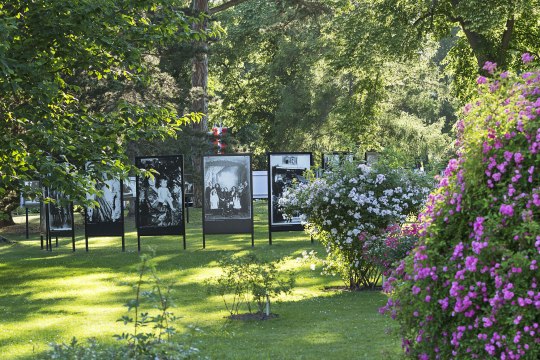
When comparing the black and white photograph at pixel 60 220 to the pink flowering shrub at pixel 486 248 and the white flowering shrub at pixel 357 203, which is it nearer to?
the white flowering shrub at pixel 357 203

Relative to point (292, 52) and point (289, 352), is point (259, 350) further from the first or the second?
point (292, 52)

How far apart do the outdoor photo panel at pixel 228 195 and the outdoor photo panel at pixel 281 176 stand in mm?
855

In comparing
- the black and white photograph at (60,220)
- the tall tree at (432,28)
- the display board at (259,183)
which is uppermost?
the tall tree at (432,28)

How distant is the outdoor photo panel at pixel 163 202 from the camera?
23266mm

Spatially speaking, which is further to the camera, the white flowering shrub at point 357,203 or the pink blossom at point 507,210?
the white flowering shrub at point 357,203

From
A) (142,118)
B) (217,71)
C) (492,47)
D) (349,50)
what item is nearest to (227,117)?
(217,71)

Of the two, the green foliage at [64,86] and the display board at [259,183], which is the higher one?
the green foliage at [64,86]

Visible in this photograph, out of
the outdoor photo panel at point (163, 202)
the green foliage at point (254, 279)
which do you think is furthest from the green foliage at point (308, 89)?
the green foliage at point (254, 279)

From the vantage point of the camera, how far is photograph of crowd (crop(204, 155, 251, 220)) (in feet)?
77.4

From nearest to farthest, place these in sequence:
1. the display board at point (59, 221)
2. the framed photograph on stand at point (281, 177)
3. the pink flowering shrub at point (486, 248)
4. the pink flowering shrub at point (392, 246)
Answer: the pink flowering shrub at point (486, 248), the pink flowering shrub at point (392, 246), the display board at point (59, 221), the framed photograph on stand at point (281, 177)

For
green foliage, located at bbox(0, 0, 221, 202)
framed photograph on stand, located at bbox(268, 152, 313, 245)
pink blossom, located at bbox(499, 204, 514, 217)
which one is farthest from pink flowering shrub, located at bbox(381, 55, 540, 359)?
framed photograph on stand, located at bbox(268, 152, 313, 245)

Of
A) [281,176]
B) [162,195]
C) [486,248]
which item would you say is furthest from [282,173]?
[486,248]

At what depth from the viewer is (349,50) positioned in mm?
30891

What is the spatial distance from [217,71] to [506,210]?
45.9m
